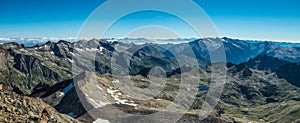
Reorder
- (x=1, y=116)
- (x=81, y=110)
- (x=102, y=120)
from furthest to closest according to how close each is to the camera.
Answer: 1. (x=81, y=110)
2. (x=102, y=120)
3. (x=1, y=116)

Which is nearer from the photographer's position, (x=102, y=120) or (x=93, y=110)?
(x=102, y=120)

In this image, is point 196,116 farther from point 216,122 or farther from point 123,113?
point 123,113

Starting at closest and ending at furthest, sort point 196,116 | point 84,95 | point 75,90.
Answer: point 196,116 < point 84,95 < point 75,90

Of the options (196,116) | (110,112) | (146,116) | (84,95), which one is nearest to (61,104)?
(84,95)

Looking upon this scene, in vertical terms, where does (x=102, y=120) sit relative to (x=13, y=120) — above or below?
below

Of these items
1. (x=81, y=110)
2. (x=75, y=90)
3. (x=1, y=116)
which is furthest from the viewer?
(x=75, y=90)

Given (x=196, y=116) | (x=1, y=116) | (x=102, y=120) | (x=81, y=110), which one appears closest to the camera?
(x=1, y=116)

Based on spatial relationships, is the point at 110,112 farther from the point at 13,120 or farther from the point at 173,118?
the point at 13,120

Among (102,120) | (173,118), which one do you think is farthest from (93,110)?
(173,118)

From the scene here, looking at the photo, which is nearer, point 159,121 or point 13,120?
point 13,120
